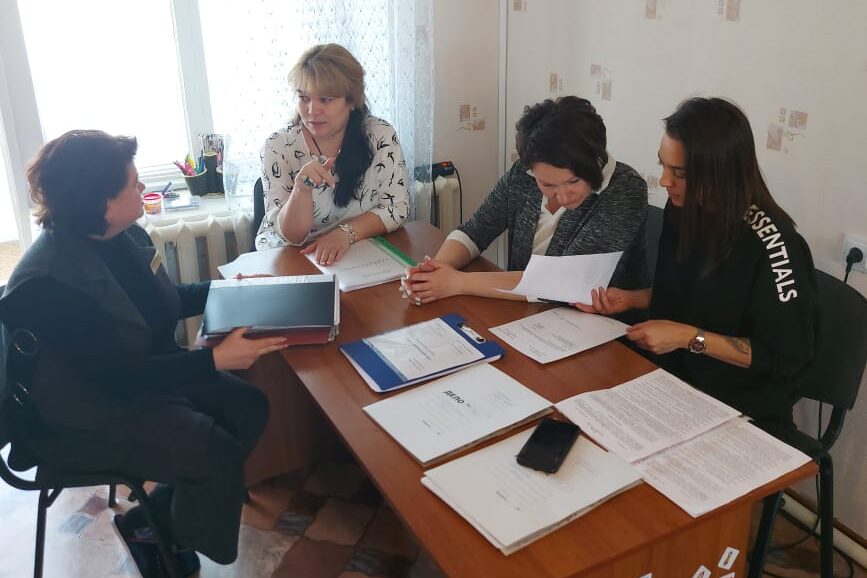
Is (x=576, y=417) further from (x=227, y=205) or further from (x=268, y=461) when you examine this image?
(x=227, y=205)

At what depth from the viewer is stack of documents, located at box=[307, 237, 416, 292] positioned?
6.31ft

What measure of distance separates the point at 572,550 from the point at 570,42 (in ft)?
6.60

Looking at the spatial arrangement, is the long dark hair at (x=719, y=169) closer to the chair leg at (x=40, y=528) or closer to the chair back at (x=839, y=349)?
the chair back at (x=839, y=349)

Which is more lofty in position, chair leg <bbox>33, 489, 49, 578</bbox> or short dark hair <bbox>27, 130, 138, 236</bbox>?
short dark hair <bbox>27, 130, 138, 236</bbox>

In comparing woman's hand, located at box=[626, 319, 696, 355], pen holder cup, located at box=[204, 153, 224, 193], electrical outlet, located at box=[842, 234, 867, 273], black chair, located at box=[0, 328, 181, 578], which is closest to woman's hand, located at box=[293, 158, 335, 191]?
pen holder cup, located at box=[204, 153, 224, 193]

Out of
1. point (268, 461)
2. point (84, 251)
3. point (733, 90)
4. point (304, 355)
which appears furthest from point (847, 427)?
point (84, 251)

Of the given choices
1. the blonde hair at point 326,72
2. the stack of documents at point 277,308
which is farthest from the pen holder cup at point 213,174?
the stack of documents at point 277,308

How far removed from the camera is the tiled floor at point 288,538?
1.91m

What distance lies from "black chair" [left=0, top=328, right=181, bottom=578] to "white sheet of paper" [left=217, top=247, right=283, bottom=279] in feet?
1.89

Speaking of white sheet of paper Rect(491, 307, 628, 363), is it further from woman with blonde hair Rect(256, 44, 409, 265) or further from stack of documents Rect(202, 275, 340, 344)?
woman with blonde hair Rect(256, 44, 409, 265)

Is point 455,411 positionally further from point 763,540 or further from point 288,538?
point 288,538

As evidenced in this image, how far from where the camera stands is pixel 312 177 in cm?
208

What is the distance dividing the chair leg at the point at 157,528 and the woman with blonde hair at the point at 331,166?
799 mm

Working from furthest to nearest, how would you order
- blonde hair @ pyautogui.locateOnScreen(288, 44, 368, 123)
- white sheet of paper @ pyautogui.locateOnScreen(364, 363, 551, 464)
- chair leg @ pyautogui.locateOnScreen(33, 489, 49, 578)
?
1. blonde hair @ pyautogui.locateOnScreen(288, 44, 368, 123)
2. chair leg @ pyautogui.locateOnScreen(33, 489, 49, 578)
3. white sheet of paper @ pyautogui.locateOnScreen(364, 363, 551, 464)
